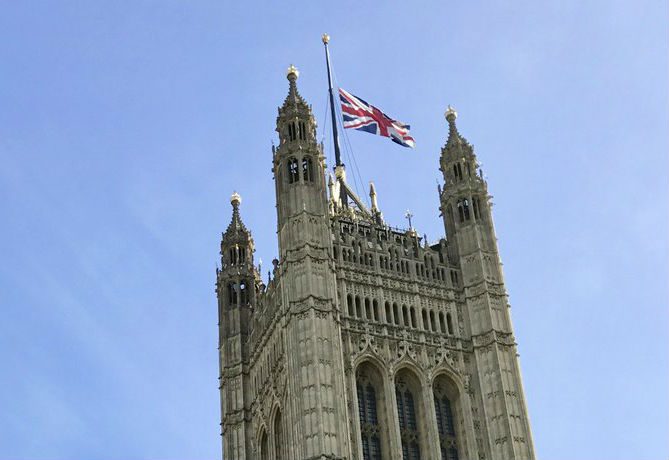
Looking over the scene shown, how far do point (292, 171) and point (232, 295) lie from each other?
875 centimetres

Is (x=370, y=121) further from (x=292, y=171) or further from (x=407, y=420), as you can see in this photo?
(x=407, y=420)

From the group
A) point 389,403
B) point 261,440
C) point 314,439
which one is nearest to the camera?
point 314,439

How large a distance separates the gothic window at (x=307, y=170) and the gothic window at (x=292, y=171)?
38cm

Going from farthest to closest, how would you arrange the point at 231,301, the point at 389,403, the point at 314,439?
the point at 231,301
the point at 389,403
the point at 314,439

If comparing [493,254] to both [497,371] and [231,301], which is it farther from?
[231,301]

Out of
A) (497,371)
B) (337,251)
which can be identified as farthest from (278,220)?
(497,371)

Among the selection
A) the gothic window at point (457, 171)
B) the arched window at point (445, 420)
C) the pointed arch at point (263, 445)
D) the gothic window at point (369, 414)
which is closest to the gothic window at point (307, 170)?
the gothic window at point (457, 171)

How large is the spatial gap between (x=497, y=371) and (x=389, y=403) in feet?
→ 18.8

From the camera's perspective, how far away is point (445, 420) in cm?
6234

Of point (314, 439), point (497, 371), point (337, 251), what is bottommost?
point (314, 439)

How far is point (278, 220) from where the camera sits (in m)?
66.5

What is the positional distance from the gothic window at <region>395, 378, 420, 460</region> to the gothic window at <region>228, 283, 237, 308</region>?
12.7 m

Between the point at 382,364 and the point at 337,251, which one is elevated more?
the point at 337,251

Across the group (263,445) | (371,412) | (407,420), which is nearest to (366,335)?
(371,412)
